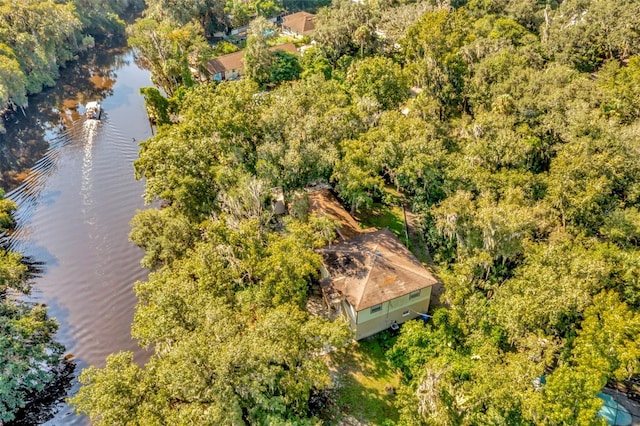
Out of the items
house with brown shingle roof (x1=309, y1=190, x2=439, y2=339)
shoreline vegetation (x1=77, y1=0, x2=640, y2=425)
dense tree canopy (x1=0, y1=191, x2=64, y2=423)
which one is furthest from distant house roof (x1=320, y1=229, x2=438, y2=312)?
dense tree canopy (x1=0, y1=191, x2=64, y2=423)

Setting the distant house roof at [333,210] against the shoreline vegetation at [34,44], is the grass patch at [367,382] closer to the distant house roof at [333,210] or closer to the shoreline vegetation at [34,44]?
the distant house roof at [333,210]

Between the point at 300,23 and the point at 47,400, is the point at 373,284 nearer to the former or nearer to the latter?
the point at 47,400

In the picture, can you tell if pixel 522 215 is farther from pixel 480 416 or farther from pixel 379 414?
pixel 379 414

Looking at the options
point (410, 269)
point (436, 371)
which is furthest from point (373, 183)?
point (436, 371)

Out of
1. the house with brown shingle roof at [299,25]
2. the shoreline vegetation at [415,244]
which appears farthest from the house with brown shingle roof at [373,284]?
the house with brown shingle roof at [299,25]

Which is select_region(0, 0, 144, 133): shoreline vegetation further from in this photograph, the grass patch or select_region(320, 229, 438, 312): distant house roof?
the grass patch
